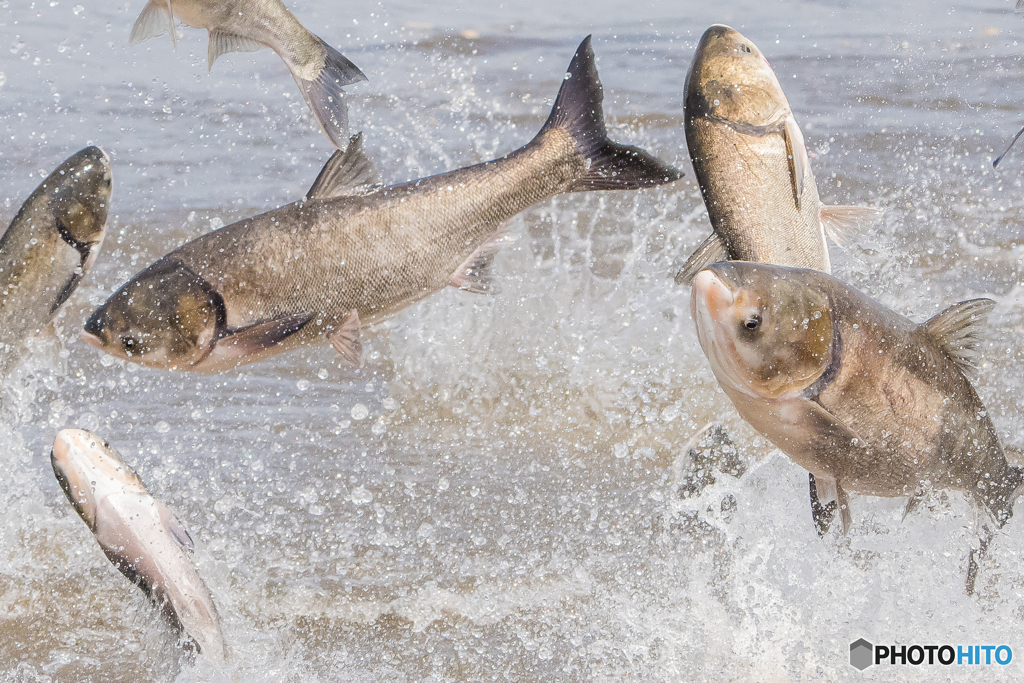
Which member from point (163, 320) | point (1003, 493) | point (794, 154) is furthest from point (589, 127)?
point (1003, 493)

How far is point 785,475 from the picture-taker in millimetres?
3615

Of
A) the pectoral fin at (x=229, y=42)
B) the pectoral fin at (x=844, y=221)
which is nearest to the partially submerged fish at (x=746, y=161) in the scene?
the pectoral fin at (x=844, y=221)

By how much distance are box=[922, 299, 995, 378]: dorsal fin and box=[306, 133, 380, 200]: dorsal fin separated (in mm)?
1325

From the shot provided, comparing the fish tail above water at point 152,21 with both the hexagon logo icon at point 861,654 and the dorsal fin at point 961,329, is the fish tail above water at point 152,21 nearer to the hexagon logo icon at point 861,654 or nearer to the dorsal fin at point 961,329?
the dorsal fin at point 961,329

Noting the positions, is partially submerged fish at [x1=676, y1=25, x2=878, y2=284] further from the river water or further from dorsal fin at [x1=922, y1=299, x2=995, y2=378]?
the river water

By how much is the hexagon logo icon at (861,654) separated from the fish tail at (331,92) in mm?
2222

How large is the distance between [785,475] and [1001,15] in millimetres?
6827

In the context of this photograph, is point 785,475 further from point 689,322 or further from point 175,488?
A: point 175,488

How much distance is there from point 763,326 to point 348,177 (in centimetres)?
101

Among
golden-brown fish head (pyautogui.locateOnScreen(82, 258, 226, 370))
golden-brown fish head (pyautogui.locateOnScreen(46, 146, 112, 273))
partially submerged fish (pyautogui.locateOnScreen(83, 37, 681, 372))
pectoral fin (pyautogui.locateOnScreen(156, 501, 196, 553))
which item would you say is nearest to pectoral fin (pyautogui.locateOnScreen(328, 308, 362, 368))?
partially submerged fish (pyautogui.locateOnScreen(83, 37, 681, 372))

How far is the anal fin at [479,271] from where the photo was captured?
2301 millimetres

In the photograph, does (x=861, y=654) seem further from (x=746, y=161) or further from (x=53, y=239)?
(x=53, y=239)

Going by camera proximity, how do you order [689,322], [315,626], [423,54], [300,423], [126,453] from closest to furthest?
[315,626]
[126,453]
[300,423]
[689,322]
[423,54]

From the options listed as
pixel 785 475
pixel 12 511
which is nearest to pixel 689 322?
pixel 785 475
